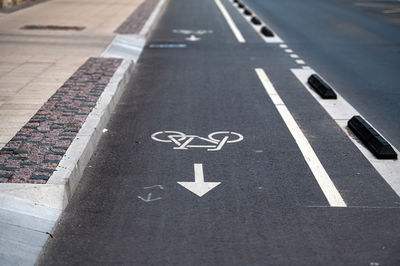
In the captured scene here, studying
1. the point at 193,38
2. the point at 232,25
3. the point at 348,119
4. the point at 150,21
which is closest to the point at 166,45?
the point at 193,38

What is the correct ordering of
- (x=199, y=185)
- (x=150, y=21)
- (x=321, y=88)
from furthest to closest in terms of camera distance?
(x=150, y=21) → (x=321, y=88) → (x=199, y=185)

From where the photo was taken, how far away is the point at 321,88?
36.5 ft

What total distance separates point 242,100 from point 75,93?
9.61 ft

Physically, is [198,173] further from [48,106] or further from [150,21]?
[150,21]

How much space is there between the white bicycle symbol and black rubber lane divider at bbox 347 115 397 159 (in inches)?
67.2

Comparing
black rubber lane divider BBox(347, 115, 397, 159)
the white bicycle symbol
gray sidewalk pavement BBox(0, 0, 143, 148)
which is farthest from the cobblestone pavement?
black rubber lane divider BBox(347, 115, 397, 159)

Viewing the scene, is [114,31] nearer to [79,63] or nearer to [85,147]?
[79,63]

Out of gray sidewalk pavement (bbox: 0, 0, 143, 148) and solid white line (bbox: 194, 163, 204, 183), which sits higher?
solid white line (bbox: 194, 163, 204, 183)

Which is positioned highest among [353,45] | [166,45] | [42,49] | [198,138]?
[198,138]

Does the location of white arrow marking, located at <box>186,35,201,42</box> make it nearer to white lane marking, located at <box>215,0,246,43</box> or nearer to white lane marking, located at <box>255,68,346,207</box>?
white lane marking, located at <box>215,0,246,43</box>

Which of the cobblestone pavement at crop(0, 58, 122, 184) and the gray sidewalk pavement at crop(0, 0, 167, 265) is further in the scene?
the cobblestone pavement at crop(0, 58, 122, 184)

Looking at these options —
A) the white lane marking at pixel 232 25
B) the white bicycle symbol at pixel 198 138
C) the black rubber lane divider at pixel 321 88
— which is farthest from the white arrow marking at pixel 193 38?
the white bicycle symbol at pixel 198 138

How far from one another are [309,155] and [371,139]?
984 mm

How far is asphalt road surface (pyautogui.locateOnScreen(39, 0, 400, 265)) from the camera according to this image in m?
5.27
